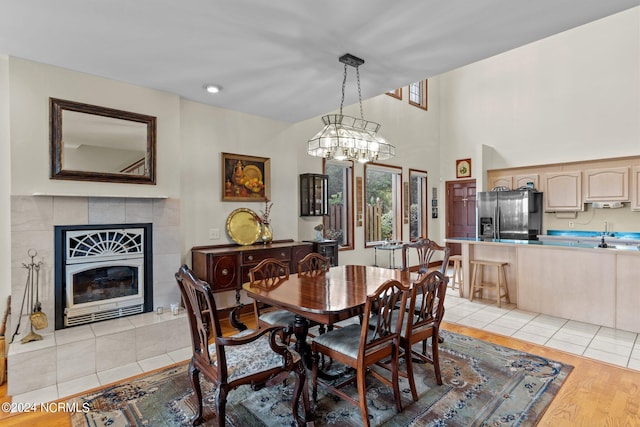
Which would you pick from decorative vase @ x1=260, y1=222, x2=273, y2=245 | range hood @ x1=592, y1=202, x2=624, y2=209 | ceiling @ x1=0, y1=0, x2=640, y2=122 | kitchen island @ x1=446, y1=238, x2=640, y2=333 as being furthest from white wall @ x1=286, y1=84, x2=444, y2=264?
range hood @ x1=592, y1=202, x2=624, y2=209

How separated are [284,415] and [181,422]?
2.13 ft

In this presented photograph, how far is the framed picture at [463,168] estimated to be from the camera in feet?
24.4

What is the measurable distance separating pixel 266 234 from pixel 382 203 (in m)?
3.07

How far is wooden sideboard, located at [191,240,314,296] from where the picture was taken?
3.65 metres

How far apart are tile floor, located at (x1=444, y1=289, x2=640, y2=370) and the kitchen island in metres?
0.13

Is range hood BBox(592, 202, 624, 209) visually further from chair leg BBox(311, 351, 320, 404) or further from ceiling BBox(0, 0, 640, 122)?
chair leg BBox(311, 351, 320, 404)

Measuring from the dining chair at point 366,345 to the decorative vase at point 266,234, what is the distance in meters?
2.26

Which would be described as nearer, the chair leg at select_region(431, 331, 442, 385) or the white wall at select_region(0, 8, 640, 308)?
the chair leg at select_region(431, 331, 442, 385)

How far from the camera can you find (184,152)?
388 centimetres

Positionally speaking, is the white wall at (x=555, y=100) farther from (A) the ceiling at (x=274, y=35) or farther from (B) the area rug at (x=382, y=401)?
(B) the area rug at (x=382, y=401)

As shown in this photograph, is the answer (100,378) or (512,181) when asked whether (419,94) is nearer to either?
(512,181)

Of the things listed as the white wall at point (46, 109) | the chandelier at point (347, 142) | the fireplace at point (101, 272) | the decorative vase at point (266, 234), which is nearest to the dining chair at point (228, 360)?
the chandelier at point (347, 142)

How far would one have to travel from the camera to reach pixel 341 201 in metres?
5.95

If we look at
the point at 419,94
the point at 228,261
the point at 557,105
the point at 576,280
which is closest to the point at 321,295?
the point at 228,261
